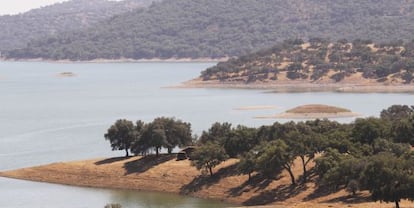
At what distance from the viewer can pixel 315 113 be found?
7372 inches

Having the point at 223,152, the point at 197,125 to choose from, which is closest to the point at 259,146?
the point at 223,152

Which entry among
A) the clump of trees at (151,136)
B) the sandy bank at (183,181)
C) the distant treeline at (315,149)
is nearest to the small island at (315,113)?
the distant treeline at (315,149)

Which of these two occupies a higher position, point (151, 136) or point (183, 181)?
point (151, 136)

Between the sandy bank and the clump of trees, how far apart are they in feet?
4.88

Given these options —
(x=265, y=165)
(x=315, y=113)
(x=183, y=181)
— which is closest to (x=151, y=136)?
(x=183, y=181)

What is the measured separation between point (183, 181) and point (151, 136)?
9987 mm

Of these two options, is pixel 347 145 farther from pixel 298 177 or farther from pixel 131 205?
pixel 131 205

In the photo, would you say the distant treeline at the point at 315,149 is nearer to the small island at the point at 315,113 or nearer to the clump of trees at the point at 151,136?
the clump of trees at the point at 151,136

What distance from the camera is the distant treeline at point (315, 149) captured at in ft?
262

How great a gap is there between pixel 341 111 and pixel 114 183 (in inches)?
3541

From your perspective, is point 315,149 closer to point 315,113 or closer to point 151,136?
point 151,136

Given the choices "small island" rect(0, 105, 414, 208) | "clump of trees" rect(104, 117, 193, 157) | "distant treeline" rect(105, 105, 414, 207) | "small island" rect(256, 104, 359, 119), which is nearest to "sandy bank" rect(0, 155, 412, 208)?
"small island" rect(0, 105, 414, 208)

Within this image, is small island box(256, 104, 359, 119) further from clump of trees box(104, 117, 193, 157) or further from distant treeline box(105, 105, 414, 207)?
clump of trees box(104, 117, 193, 157)

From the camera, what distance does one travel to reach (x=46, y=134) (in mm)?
163750
